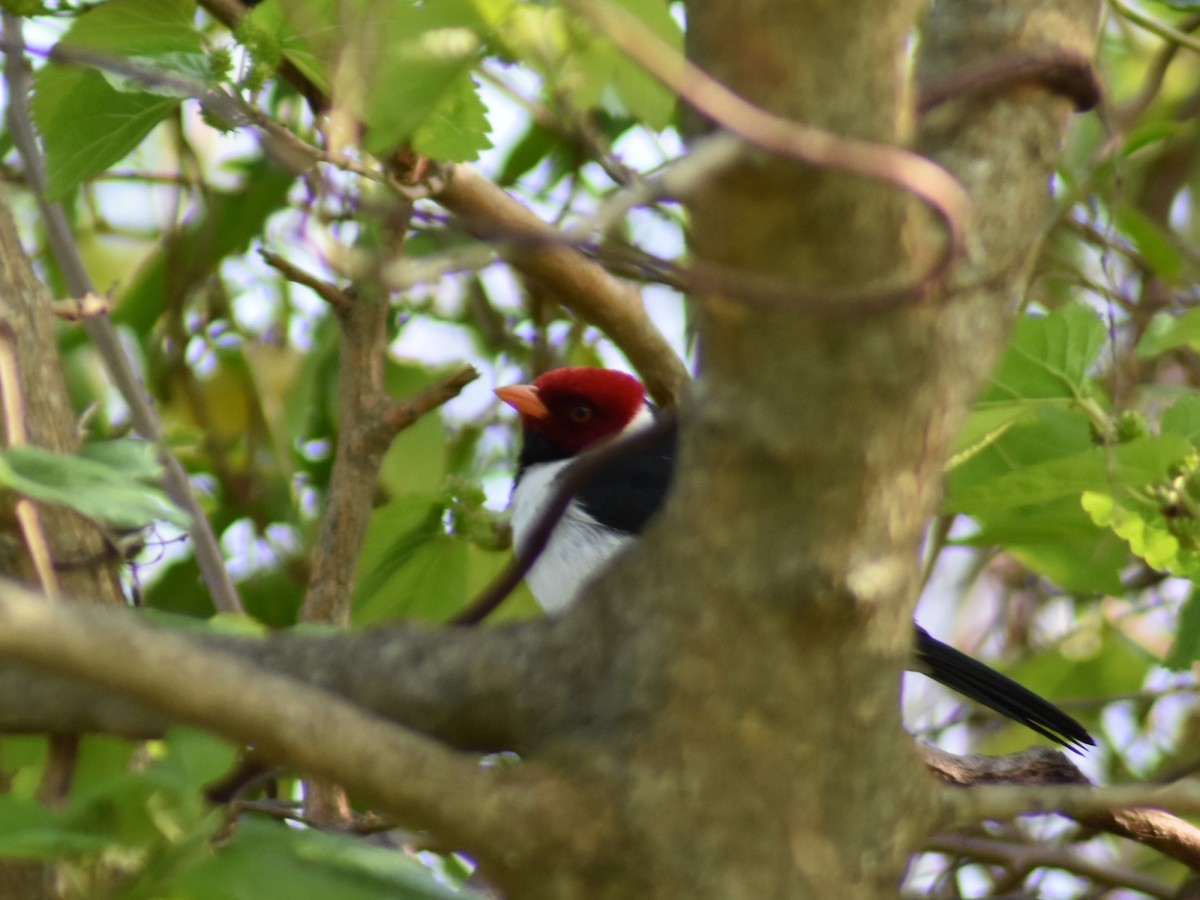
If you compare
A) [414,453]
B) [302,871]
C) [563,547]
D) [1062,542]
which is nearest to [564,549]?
[563,547]

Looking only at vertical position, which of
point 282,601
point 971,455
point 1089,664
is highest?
point 971,455

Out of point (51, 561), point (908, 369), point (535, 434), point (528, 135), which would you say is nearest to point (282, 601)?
point (535, 434)

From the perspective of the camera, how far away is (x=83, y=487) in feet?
4.35

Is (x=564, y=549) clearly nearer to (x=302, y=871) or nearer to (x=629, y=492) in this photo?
(x=629, y=492)

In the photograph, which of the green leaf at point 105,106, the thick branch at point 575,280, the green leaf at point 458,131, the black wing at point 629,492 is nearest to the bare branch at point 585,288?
the thick branch at point 575,280

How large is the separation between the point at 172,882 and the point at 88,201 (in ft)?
10.7

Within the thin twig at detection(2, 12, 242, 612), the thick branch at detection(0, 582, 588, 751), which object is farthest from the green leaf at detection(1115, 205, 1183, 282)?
the thick branch at detection(0, 582, 588, 751)

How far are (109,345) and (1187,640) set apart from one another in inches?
76.7

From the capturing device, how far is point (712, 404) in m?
1.15

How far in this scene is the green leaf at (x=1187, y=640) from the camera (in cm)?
244

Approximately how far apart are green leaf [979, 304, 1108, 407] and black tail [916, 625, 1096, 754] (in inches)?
32.2

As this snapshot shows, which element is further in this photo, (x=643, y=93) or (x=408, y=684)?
(x=643, y=93)

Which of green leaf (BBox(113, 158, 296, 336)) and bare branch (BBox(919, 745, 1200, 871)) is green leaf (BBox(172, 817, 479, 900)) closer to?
bare branch (BBox(919, 745, 1200, 871))

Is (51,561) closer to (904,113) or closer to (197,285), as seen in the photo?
(904,113)
